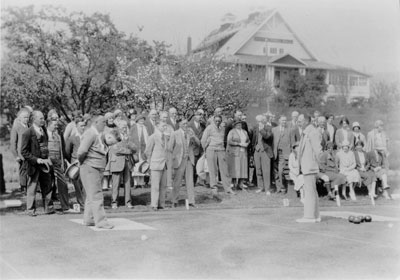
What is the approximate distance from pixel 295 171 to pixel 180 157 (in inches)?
131

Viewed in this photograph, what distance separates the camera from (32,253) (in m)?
7.57

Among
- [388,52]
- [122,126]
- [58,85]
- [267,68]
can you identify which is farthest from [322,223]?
[267,68]

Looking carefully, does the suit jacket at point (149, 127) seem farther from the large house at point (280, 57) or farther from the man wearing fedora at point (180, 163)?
the large house at point (280, 57)

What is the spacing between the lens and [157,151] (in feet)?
41.0

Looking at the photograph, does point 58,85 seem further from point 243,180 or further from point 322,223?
point 322,223

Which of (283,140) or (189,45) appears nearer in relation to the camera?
(283,140)

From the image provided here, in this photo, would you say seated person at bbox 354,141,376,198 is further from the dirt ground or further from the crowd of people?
the dirt ground

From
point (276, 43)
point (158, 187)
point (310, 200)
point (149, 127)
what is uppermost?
point (276, 43)

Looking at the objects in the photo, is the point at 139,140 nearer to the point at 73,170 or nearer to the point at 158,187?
the point at 158,187

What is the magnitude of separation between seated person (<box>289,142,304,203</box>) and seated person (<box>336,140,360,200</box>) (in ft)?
4.25

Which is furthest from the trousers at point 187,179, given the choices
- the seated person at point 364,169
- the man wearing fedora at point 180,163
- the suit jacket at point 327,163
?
the seated person at point 364,169

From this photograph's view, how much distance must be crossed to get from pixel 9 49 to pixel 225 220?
13120 mm

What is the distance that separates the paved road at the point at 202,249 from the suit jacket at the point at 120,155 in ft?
5.70

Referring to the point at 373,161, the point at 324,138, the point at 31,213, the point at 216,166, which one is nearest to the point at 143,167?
the point at 216,166
